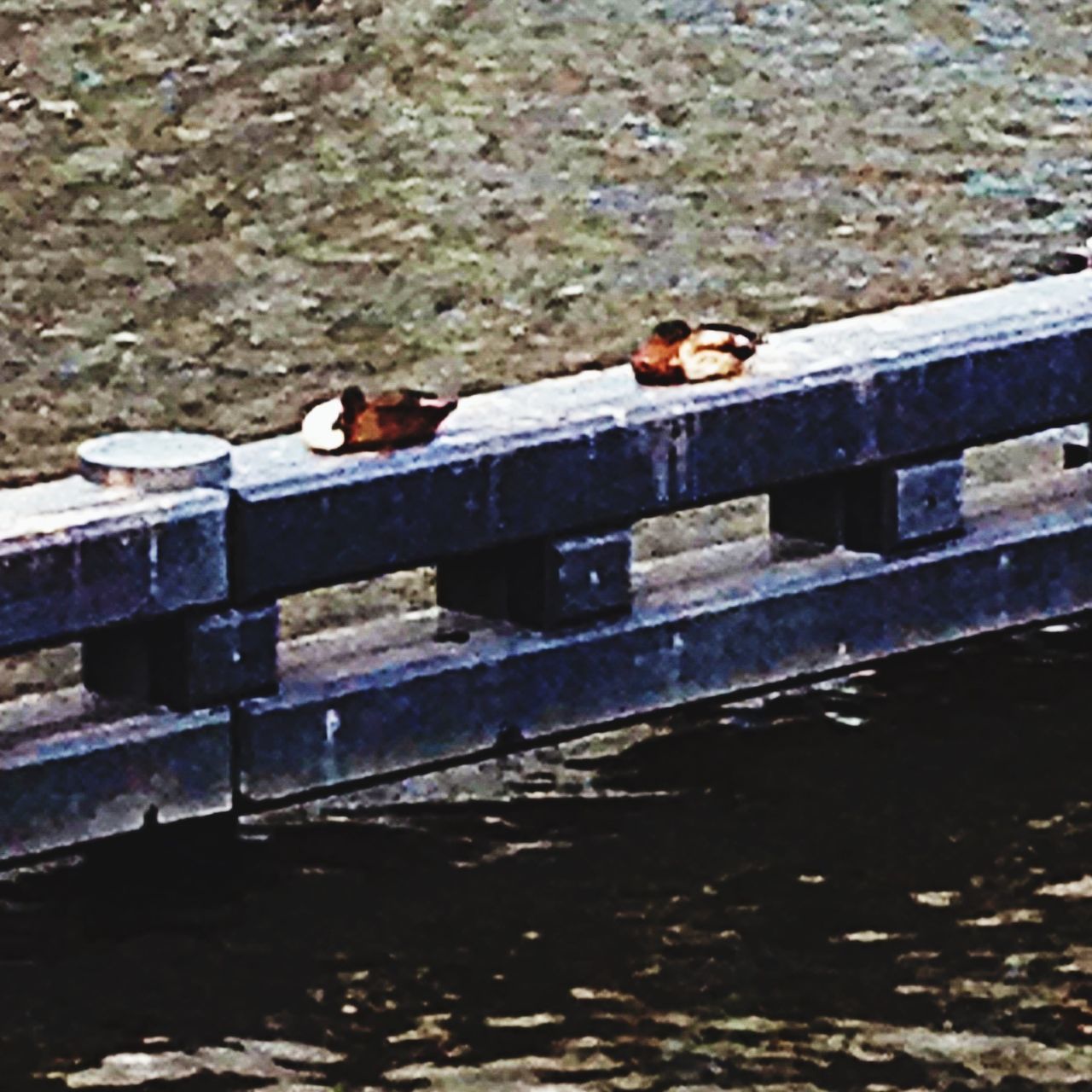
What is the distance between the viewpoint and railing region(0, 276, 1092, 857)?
9953 mm

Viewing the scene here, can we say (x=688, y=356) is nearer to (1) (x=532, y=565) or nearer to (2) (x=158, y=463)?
(1) (x=532, y=565)

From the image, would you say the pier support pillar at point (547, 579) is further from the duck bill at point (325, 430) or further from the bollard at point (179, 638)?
the bollard at point (179, 638)

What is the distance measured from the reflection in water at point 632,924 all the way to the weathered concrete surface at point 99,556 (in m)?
0.60

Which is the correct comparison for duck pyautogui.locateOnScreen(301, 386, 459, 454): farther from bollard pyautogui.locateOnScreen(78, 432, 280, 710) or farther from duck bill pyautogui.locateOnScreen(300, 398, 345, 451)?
bollard pyautogui.locateOnScreen(78, 432, 280, 710)

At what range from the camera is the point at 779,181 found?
18.0 m

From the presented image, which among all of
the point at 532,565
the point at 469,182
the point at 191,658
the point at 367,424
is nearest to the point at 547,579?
the point at 532,565

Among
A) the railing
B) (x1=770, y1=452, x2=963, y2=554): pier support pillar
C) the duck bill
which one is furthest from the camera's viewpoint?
(x1=770, y1=452, x2=963, y2=554): pier support pillar

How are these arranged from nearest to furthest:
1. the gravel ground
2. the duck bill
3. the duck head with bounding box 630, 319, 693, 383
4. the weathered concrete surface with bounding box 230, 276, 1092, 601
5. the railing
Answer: the railing → the weathered concrete surface with bounding box 230, 276, 1092, 601 → the duck bill → the duck head with bounding box 630, 319, 693, 383 → the gravel ground

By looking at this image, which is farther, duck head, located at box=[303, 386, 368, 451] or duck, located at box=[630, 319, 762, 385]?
duck, located at box=[630, 319, 762, 385]

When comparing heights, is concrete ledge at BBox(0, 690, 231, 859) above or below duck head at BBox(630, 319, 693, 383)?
below

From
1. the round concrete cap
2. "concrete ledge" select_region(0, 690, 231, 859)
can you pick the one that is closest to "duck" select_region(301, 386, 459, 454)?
the round concrete cap

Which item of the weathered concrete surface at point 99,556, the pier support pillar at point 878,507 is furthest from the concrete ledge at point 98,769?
the pier support pillar at point 878,507

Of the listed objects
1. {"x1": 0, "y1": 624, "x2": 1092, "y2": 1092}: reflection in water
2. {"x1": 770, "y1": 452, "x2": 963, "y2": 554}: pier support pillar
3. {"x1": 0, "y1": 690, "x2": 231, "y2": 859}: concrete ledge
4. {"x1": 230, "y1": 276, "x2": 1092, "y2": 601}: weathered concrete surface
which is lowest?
{"x1": 0, "y1": 624, "x2": 1092, "y2": 1092}: reflection in water

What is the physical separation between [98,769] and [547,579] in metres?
1.36
